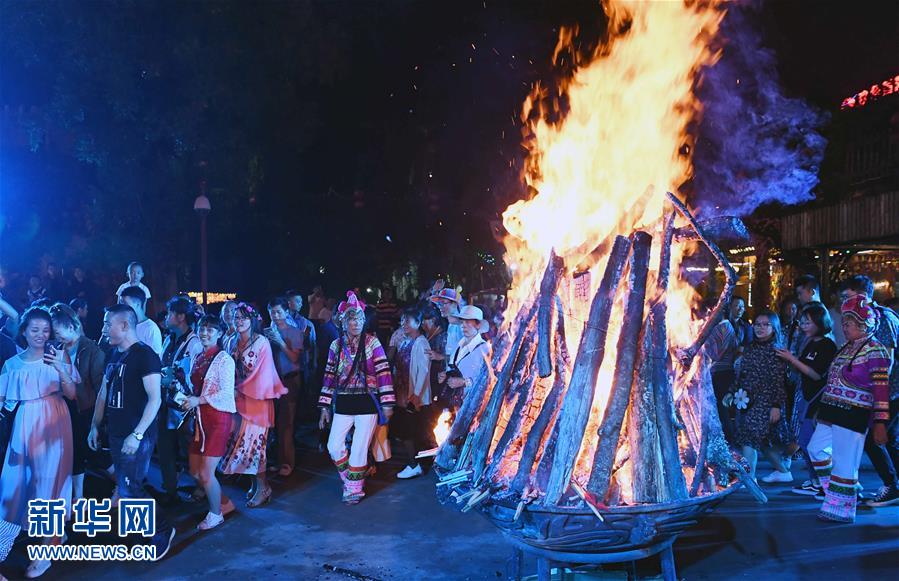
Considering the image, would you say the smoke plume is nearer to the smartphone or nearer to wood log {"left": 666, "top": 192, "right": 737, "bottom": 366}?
→ wood log {"left": 666, "top": 192, "right": 737, "bottom": 366}

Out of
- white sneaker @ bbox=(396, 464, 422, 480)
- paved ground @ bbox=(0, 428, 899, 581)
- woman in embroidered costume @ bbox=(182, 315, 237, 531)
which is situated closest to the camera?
paved ground @ bbox=(0, 428, 899, 581)

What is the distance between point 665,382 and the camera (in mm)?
3848

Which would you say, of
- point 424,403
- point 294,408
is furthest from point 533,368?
point 294,408

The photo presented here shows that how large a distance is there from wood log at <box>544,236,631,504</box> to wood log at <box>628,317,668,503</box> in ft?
0.85

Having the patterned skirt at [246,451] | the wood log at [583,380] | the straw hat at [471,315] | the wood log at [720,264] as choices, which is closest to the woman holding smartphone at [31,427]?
the patterned skirt at [246,451]

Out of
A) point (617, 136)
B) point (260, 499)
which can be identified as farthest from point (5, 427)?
point (617, 136)

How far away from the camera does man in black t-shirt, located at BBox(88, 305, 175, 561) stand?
5062mm

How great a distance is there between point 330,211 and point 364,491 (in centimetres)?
1362

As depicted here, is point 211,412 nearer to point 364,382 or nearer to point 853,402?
point 364,382

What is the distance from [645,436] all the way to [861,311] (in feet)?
10.6

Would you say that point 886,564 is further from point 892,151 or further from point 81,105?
point 81,105

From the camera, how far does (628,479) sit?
12.3 feet

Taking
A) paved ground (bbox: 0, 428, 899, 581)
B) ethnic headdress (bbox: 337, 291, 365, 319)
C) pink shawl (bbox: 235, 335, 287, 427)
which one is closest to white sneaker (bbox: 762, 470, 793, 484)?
paved ground (bbox: 0, 428, 899, 581)

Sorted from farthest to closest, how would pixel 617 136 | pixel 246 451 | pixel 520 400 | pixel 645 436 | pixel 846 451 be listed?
pixel 246 451 → pixel 846 451 → pixel 617 136 → pixel 520 400 → pixel 645 436
